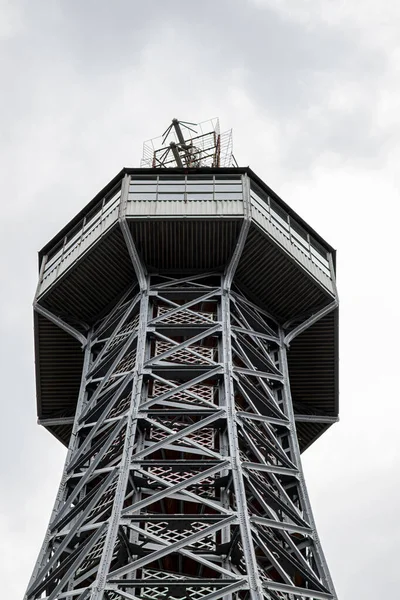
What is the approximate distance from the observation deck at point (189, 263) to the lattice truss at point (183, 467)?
1.16 metres

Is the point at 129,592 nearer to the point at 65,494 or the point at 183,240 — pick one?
the point at 65,494

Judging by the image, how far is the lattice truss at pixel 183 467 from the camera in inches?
1193

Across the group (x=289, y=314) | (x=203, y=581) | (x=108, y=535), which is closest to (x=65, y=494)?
(x=108, y=535)

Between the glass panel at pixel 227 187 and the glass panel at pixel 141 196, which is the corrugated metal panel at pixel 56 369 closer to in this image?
the glass panel at pixel 141 196

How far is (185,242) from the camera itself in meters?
42.5

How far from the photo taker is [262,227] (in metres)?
42.4

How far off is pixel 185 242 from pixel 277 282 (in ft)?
13.6

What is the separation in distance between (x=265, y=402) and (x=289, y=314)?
6.58 meters

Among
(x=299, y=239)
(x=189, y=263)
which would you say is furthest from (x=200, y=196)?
(x=299, y=239)

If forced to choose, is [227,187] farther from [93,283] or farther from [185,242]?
[93,283]

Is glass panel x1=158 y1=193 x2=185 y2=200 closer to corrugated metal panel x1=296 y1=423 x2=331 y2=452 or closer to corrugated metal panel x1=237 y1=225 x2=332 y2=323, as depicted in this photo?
corrugated metal panel x1=237 y1=225 x2=332 y2=323

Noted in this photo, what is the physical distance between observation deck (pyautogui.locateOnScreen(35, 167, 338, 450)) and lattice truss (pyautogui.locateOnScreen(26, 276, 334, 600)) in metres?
1.16

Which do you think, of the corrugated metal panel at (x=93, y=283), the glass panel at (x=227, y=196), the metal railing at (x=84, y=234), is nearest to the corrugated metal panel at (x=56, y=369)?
the corrugated metal panel at (x=93, y=283)

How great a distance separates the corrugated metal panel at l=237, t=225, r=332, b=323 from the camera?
43.0 meters
